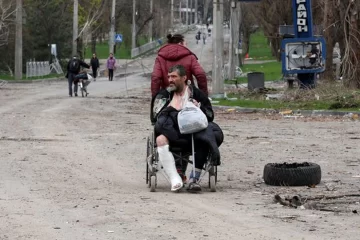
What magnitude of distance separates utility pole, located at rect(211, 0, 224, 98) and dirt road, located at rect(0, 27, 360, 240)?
875cm

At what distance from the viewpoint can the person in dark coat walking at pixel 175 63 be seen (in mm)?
11758

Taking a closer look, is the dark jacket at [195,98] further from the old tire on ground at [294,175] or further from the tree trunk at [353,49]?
the tree trunk at [353,49]

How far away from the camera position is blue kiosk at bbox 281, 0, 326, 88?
99.0 ft

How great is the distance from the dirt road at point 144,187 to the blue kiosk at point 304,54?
7.55 meters

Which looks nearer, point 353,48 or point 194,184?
point 194,184

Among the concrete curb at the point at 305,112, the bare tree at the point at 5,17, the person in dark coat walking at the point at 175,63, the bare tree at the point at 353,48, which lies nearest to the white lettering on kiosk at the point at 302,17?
the bare tree at the point at 353,48

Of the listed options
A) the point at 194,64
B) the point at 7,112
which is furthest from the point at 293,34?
the point at 194,64

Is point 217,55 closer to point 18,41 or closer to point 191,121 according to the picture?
point 191,121

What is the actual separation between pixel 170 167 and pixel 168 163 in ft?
0.17

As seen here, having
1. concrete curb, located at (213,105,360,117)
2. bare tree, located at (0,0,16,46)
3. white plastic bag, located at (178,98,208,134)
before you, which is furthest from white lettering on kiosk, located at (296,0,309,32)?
bare tree, located at (0,0,16,46)

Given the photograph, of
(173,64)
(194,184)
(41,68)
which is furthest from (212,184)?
(41,68)

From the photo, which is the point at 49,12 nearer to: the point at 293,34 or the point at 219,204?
the point at 293,34

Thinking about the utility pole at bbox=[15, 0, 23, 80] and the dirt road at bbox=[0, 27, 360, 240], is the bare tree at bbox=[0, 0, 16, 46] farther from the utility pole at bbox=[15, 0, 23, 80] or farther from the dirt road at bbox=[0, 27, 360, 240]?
the dirt road at bbox=[0, 27, 360, 240]

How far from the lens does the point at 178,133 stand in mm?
11172
